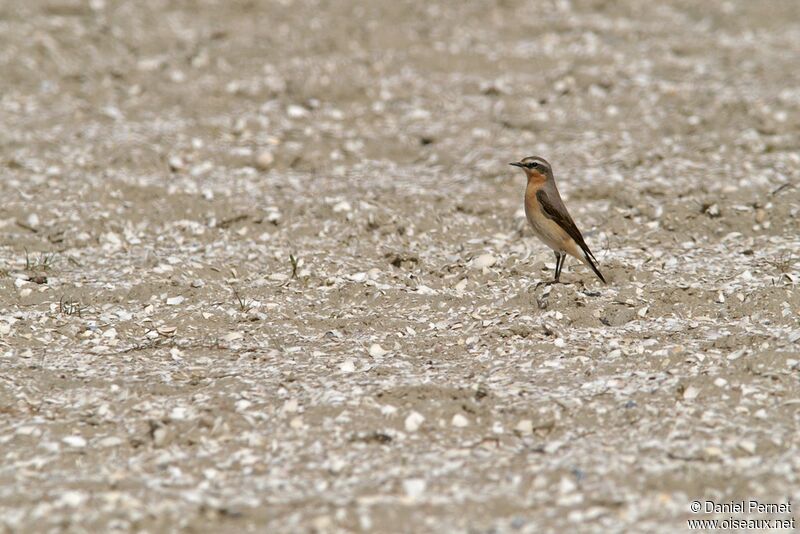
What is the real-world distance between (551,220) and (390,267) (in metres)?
1.54

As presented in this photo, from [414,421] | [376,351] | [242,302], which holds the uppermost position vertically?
[242,302]

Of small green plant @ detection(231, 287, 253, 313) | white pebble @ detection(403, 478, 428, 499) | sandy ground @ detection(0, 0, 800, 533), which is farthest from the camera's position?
small green plant @ detection(231, 287, 253, 313)

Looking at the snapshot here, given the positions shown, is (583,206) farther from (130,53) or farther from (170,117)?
(130,53)

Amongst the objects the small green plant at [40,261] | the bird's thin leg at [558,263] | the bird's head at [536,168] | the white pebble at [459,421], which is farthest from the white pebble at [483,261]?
the small green plant at [40,261]

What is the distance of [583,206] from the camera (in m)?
9.86

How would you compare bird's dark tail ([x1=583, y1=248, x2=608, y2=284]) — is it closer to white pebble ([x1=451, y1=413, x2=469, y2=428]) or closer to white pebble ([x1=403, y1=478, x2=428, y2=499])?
white pebble ([x1=451, y1=413, x2=469, y2=428])

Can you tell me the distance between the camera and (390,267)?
28.7ft

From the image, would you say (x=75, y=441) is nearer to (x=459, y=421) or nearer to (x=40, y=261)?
(x=459, y=421)

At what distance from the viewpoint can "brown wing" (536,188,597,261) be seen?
8.05m

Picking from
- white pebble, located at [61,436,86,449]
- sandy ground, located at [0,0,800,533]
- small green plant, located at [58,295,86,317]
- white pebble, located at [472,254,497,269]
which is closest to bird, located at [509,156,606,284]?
sandy ground, located at [0,0,800,533]

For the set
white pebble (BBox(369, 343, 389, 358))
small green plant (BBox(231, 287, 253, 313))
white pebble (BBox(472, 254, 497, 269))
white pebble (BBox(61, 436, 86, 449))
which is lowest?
white pebble (BBox(61, 436, 86, 449))

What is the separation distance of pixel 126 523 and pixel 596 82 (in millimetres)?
9458

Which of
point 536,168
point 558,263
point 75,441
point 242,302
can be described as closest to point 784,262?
point 558,263

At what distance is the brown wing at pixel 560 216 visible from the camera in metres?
8.05
